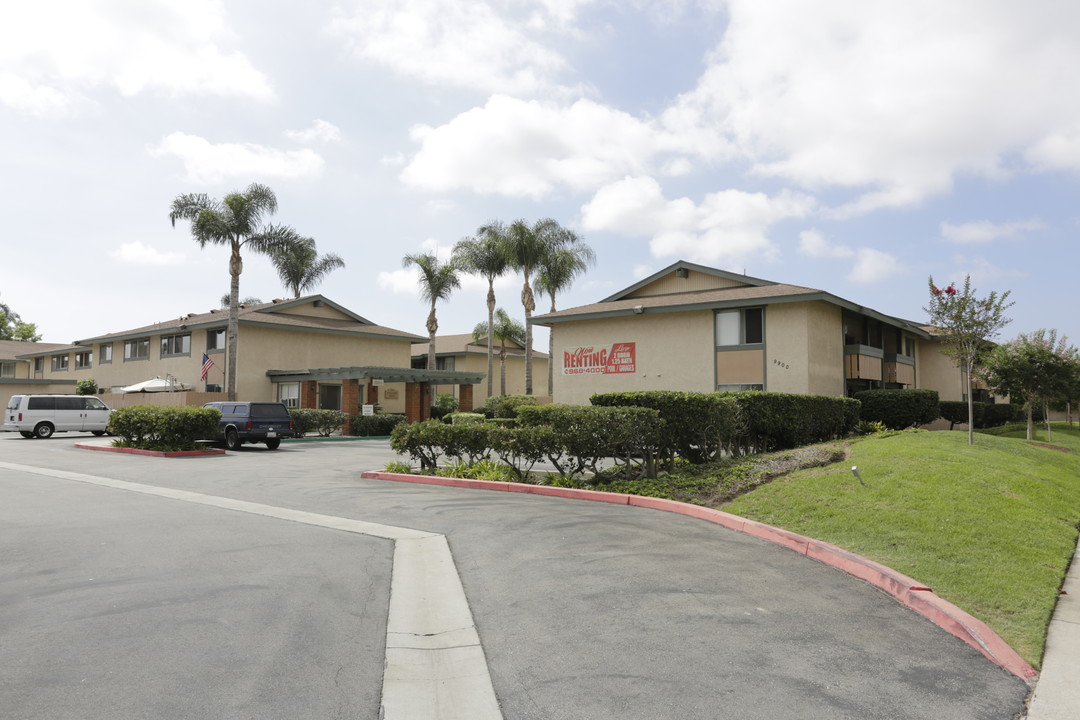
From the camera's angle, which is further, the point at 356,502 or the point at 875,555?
the point at 356,502

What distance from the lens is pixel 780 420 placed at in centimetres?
1784

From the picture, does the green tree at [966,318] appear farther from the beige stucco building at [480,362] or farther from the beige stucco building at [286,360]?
the beige stucco building at [480,362]

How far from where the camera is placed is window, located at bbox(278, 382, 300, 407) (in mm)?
38344

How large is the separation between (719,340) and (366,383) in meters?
20.8

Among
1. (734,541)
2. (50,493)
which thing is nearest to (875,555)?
(734,541)

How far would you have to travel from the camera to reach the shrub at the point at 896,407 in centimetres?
2517

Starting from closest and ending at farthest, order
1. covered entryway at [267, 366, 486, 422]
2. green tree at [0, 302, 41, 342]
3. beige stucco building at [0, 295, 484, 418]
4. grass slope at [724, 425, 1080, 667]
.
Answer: grass slope at [724, 425, 1080, 667]
covered entryway at [267, 366, 486, 422]
beige stucco building at [0, 295, 484, 418]
green tree at [0, 302, 41, 342]

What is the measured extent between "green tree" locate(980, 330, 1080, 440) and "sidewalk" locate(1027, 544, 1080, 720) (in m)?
21.9

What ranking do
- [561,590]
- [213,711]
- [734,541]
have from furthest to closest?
[734,541], [561,590], [213,711]

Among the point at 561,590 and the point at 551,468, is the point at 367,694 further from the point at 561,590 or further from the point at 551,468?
the point at 551,468

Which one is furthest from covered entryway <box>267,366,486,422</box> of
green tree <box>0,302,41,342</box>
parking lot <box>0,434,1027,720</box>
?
green tree <box>0,302,41,342</box>

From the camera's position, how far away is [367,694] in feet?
14.8

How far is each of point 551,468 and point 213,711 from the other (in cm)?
1330

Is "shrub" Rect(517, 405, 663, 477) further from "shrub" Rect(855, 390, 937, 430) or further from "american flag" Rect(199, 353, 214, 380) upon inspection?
"american flag" Rect(199, 353, 214, 380)
